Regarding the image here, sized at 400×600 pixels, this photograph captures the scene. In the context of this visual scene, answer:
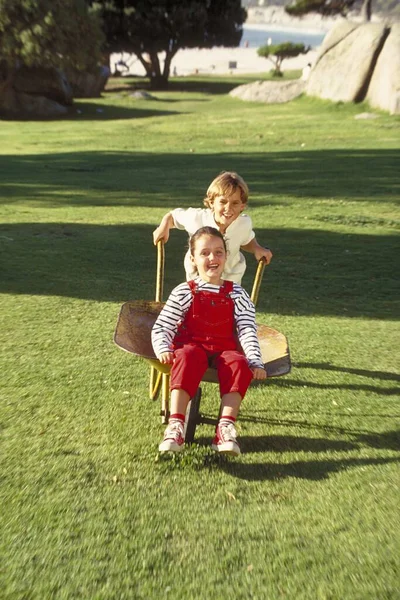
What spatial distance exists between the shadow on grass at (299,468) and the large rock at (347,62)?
2168 cm

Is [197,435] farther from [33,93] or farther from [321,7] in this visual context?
[321,7]

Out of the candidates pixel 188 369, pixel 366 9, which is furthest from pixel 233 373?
pixel 366 9

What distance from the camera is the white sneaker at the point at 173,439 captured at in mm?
3975

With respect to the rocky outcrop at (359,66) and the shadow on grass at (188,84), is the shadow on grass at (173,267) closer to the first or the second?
the rocky outcrop at (359,66)

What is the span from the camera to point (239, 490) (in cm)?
396

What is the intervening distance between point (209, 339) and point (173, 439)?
2.11 feet

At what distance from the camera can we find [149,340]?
459cm

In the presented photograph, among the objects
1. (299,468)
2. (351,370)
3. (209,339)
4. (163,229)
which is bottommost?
(351,370)

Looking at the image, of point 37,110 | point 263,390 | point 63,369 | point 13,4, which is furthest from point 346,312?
point 13,4

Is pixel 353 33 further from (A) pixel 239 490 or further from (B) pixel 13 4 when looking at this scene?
(A) pixel 239 490

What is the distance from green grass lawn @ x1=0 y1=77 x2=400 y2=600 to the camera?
3.27m

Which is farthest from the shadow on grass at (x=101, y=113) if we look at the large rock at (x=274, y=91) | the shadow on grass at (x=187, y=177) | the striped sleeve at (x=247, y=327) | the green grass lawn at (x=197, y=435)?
the striped sleeve at (x=247, y=327)

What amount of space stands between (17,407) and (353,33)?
77.2 feet

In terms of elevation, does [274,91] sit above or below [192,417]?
above
